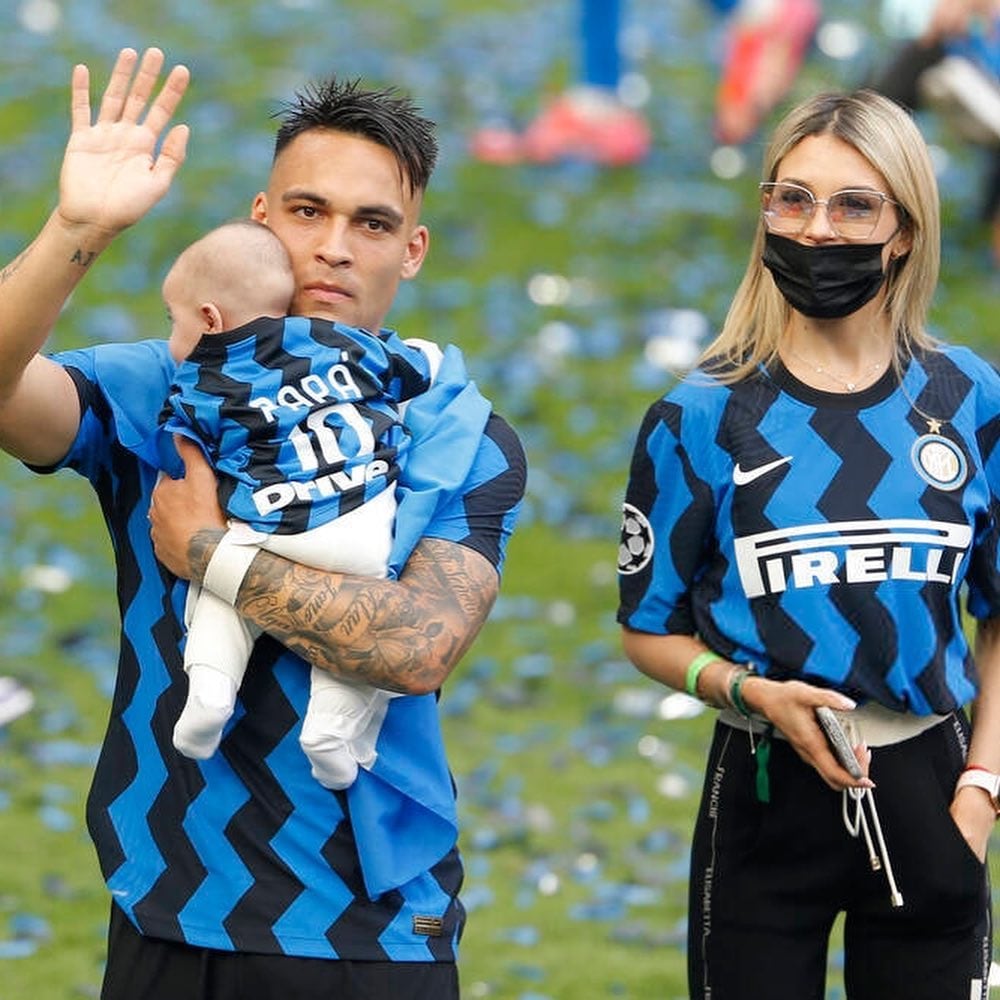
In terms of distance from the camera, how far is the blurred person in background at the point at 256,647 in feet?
10.9

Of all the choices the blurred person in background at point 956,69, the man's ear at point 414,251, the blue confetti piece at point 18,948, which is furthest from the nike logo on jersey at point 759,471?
the blurred person in background at point 956,69

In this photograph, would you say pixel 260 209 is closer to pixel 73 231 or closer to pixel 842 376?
pixel 73 231

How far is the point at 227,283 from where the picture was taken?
11.2 feet

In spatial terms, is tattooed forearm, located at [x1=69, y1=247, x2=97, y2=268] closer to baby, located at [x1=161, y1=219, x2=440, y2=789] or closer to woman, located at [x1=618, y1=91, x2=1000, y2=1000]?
baby, located at [x1=161, y1=219, x2=440, y2=789]

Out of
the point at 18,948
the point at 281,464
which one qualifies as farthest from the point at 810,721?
the point at 18,948

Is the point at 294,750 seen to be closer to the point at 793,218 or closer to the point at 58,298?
the point at 58,298

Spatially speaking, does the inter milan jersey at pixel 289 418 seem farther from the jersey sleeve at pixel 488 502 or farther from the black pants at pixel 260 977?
the black pants at pixel 260 977

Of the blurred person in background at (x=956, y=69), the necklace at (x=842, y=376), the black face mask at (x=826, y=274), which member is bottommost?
the necklace at (x=842, y=376)

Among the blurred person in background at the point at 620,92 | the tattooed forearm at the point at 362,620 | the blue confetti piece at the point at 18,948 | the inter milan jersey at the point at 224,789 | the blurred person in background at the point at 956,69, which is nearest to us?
the tattooed forearm at the point at 362,620

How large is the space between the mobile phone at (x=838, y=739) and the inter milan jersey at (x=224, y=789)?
2.18 ft

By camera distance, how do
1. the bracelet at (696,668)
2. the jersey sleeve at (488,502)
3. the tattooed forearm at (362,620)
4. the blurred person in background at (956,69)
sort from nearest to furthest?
the tattooed forearm at (362,620) < the jersey sleeve at (488,502) < the bracelet at (696,668) < the blurred person in background at (956,69)

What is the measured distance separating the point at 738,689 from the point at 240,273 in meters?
1.21

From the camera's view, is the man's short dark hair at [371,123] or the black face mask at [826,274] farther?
the black face mask at [826,274]

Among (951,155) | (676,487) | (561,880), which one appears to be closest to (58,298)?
(676,487)
